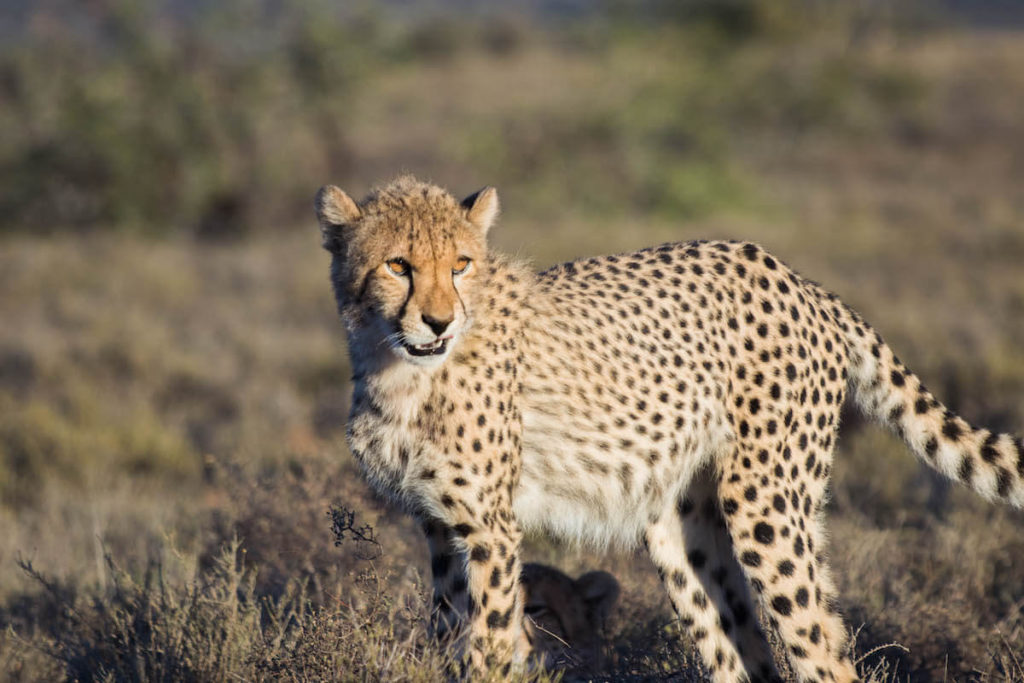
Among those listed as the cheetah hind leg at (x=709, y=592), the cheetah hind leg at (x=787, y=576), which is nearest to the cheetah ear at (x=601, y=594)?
the cheetah hind leg at (x=709, y=592)

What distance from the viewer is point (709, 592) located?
3408 millimetres

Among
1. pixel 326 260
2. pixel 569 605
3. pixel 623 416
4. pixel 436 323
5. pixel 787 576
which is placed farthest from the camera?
pixel 326 260

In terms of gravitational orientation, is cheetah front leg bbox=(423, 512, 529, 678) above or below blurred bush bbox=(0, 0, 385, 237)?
below

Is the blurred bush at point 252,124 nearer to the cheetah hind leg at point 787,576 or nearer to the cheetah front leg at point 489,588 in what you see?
the cheetah front leg at point 489,588

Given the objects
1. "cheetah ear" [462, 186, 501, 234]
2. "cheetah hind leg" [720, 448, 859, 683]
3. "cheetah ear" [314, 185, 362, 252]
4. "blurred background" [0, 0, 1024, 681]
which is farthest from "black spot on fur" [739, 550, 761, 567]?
"cheetah ear" [314, 185, 362, 252]

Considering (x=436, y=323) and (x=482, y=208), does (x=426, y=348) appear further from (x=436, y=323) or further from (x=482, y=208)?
(x=482, y=208)

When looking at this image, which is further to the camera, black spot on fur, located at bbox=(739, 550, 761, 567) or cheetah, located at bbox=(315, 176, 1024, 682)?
black spot on fur, located at bbox=(739, 550, 761, 567)

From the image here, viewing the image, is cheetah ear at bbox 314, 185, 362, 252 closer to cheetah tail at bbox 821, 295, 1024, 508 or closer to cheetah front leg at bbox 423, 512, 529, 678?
cheetah front leg at bbox 423, 512, 529, 678

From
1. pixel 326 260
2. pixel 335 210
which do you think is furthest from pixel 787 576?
pixel 326 260

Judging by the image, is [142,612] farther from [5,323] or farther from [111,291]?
[111,291]

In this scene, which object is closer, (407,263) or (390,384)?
(407,263)

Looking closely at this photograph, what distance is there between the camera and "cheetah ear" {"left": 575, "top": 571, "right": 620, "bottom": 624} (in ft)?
13.1

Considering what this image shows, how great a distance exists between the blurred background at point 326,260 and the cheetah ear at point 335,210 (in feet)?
2.64

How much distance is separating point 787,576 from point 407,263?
138 cm
